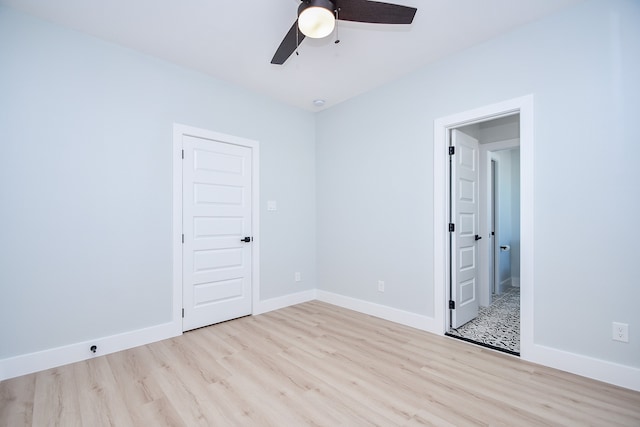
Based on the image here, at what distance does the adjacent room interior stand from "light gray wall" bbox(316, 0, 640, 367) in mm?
14

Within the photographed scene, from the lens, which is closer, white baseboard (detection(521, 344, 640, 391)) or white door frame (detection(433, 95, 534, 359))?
white baseboard (detection(521, 344, 640, 391))

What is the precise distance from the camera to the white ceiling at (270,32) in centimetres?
224

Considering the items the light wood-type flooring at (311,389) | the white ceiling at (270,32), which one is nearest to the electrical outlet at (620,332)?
the light wood-type flooring at (311,389)

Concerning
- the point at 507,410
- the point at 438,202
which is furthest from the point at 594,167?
the point at 507,410

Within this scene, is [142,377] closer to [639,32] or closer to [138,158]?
[138,158]

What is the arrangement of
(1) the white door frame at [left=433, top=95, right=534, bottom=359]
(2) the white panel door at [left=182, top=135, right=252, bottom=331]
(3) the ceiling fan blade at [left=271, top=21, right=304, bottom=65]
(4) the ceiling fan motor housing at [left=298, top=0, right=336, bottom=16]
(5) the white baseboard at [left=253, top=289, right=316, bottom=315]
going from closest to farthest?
(4) the ceiling fan motor housing at [left=298, top=0, right=336, bottom=16] < (3) the ceiling fan blade at [left=271, top=21, right=304, bottom=65] < (1) the white door frame at [left=433, top=95, right=534, bottom=359] < (2) the white panel door at [left=182, top=135, right=252, bottom=331] < (5) the white baseboard at [left=253, top=289, right=316, bottom=315]

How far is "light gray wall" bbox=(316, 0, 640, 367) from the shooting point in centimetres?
206

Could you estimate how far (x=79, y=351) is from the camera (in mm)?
2482

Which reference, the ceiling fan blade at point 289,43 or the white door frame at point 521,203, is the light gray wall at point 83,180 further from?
the white door frame at point 521,203

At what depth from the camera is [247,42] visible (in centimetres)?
269

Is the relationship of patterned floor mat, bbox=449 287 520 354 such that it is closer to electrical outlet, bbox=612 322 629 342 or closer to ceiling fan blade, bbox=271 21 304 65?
electrical outlet, bbox=612 322 629 342

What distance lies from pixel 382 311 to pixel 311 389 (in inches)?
66.0

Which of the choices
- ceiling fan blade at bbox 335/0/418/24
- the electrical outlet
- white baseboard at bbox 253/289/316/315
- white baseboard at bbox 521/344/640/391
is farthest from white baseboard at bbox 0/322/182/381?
the electrical outlet

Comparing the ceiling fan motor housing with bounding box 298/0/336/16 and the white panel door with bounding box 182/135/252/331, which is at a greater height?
the ceiling fan motor housing with bounding box 298/0/336/16
